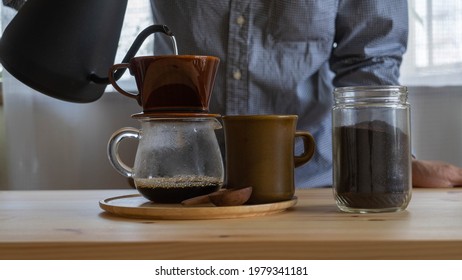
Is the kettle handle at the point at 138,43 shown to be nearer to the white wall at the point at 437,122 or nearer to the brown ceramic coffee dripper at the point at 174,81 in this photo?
the brown ceramic coffee dripper at the point at 174,81

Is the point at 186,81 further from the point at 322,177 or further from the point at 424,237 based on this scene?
the point at 322,177

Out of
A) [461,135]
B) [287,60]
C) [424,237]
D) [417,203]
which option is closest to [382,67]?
[287,60]

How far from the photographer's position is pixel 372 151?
27.6 inches

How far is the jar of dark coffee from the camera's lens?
703 mm

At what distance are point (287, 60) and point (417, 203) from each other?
0.81 metres

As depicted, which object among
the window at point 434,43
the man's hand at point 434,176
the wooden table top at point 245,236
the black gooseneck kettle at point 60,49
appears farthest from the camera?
the window at point 434,43

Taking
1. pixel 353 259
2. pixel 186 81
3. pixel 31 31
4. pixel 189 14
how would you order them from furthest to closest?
pixel 189 14, pixel 31 31, pixel 186 81, pixel 353 259

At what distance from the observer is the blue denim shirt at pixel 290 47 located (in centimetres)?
156

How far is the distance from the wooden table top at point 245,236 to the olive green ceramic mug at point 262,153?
0.12 feet

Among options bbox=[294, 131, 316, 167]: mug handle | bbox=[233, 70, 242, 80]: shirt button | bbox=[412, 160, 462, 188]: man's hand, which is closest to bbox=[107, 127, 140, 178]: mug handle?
bbox=[294, 131, 316, 167]: mug handle

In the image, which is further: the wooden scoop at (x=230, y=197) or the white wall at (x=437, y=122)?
the white wall at (x=437, y=122)

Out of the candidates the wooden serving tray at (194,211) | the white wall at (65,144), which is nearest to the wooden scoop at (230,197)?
the wooden serving tray at (194,211)

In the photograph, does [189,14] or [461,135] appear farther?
[461,135]

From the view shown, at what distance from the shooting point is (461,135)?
1.84 metres
